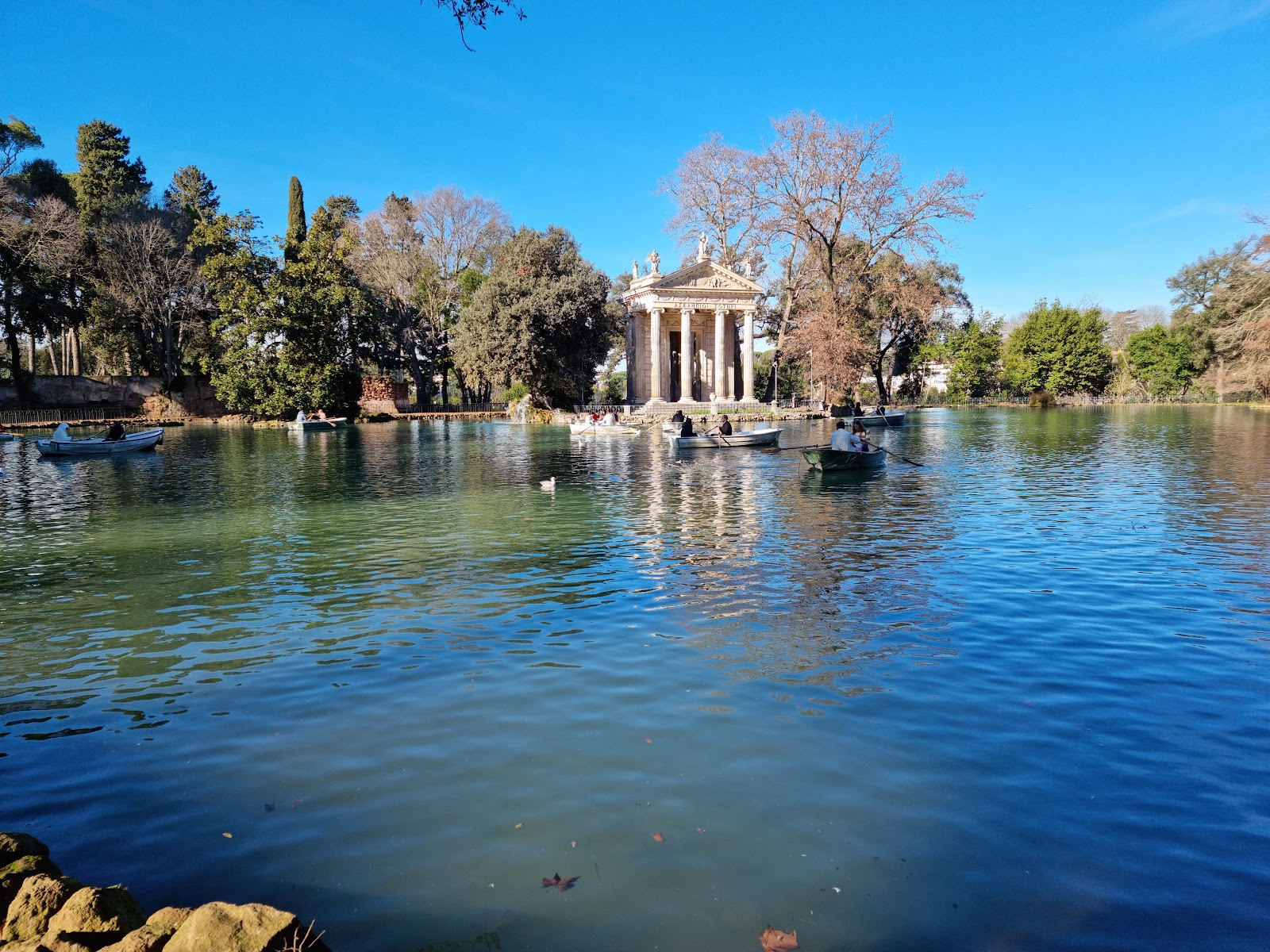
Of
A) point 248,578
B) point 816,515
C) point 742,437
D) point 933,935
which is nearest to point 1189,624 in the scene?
point 933,935

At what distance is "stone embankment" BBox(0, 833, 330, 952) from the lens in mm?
3189

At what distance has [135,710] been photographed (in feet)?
22.4

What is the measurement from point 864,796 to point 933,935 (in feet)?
4.33

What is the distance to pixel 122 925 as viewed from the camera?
3.42 metres

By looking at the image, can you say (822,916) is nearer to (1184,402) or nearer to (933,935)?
(933,935)

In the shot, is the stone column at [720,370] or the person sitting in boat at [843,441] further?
the stone column at [720,370]

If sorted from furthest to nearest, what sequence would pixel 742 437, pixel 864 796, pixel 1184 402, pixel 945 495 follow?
pixel 1184 402 → pixel 742 437 → pixel 945 495 → pixel 864 796

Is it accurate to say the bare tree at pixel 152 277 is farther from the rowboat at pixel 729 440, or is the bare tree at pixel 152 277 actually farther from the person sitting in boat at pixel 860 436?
the person sitting in boat at pixel 860 436

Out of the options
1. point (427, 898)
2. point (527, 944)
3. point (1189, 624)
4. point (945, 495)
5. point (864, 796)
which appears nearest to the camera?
point (527, 944)

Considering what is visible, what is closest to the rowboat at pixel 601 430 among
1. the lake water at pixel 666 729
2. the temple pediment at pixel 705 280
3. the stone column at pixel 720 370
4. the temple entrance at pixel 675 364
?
the temple pediment at pixel 705 280

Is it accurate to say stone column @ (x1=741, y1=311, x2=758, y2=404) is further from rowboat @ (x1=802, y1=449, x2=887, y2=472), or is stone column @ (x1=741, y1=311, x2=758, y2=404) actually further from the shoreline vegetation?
rowboat @ (x1=802, y1=449, x2=887, y2=472)

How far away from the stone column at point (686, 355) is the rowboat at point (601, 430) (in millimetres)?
16903

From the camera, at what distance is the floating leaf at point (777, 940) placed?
3.79m

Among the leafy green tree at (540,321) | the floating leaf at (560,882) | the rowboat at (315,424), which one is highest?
the leafy green tree at (540,321)
